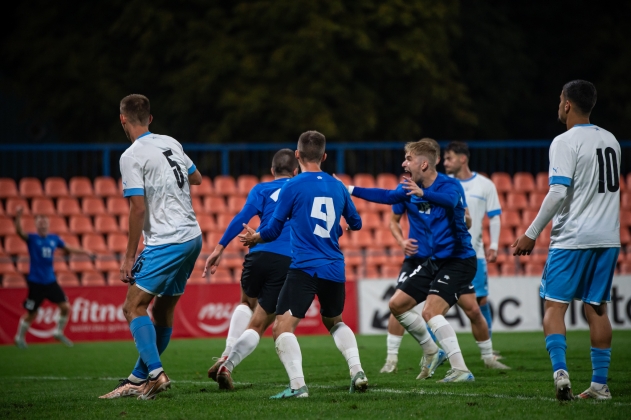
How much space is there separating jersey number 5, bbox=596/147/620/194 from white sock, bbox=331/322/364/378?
221 cm

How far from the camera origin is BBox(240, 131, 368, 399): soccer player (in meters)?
6.74

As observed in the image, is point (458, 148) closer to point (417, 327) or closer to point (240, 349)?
point (417, 327)

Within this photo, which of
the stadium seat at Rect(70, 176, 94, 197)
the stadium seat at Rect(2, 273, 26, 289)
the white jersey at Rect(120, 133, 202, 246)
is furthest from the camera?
the stadium seat at Rect(70, 176, 94, 197)

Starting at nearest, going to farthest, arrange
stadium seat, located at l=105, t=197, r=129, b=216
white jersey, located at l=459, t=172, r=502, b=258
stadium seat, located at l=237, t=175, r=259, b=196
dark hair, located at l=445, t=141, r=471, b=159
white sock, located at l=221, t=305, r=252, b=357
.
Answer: white sock, located at l=221, t=305, r=252, b=357 → dark hair, located at l=445, t=141, r=471, b=159 → white jersey, located at l=459, t=172, r=502, b=258 → stadium seat, located at l=105, t=197, r=129, b=216 → stadium seat, located at l=237, t=175, r=259, b=196

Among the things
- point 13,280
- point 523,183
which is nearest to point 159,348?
point 13,280

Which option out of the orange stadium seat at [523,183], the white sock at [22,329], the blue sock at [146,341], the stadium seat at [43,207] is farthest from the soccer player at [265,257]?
the orange stadium seat at [523,183]

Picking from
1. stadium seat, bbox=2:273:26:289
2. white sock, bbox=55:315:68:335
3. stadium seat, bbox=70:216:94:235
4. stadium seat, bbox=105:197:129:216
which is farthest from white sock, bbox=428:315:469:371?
stadium seat, bbox=105:197:129:216

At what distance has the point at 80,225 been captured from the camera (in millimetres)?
17875

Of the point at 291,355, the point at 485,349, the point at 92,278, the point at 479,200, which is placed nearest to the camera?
the point at 291,355

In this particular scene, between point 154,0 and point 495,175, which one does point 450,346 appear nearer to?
point 495,175

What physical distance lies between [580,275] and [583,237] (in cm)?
28

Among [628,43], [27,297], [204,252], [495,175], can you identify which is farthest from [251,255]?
[628,43]

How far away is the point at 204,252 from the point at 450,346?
10081 mm

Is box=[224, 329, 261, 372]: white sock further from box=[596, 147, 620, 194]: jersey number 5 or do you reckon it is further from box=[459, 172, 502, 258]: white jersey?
box=[459, 172, 502, 258]: white jersey
